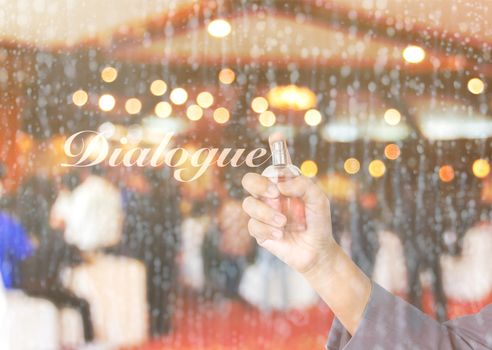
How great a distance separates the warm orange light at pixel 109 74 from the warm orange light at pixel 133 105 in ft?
0.38

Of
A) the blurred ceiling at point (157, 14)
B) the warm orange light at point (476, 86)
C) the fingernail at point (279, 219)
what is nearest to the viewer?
the fingernail at point (279, 219)

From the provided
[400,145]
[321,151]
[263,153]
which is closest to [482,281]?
[400,145]

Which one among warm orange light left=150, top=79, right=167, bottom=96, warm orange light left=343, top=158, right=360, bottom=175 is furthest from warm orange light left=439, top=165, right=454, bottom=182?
warm orange light left=150, top=79, right=167, bottom=96

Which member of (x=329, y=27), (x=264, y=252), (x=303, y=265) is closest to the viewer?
(x=303, y=265)

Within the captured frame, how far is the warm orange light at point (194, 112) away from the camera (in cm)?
282

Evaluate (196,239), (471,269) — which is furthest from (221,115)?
(471,269)

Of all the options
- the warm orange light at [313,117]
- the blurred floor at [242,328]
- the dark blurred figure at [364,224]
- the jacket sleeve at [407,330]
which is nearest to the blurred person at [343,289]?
the jacket sleeve at [407,330]

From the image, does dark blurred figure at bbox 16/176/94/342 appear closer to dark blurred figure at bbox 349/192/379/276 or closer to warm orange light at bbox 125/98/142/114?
warm orange light at bbox 125/98/142/114

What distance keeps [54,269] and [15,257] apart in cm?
22

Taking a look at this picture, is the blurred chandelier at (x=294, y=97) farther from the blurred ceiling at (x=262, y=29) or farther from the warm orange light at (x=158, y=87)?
the warm orange light at (x=158, y=87)

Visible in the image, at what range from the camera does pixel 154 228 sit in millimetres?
2885

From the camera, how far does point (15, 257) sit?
2750 mm

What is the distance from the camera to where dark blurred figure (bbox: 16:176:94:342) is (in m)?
2.54

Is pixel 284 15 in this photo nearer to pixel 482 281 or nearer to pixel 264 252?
pixel 264 252
